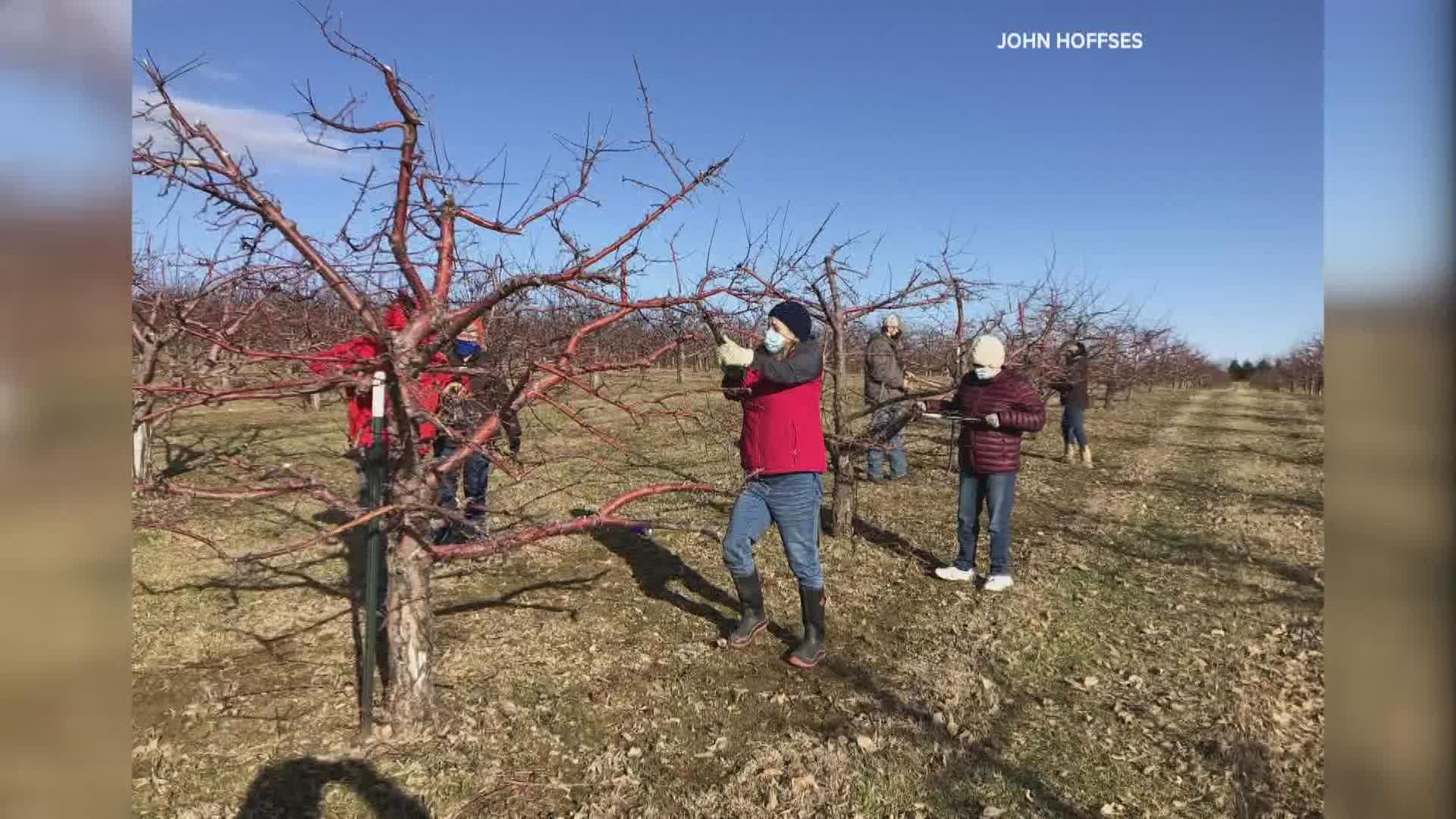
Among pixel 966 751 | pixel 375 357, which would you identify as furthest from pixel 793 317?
pixel 966 751

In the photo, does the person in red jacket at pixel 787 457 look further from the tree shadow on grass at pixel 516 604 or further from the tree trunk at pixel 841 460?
the tree trunk at pixel 841 460

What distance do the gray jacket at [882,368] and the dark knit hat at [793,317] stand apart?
338cm

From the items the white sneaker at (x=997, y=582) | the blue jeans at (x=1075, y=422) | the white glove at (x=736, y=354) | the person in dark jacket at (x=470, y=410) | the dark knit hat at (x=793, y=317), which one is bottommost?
the white sneaker at (x=997, y=582)

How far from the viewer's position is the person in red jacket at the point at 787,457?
11.5 ft

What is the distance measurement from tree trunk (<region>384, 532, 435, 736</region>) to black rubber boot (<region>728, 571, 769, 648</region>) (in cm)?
155

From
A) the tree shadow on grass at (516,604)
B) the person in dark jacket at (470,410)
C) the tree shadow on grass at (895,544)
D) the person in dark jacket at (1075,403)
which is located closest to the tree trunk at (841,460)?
the tree shadow on grass at (895,544)

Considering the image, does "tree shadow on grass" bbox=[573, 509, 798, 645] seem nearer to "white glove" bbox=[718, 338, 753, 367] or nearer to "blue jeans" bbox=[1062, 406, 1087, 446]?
"white glove" bbox=[718, 338, 753, 367]

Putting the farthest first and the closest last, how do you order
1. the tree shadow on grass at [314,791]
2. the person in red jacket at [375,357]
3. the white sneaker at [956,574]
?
the white sneaker at [956,574] → the tree shadow on grass at [314,791] → the person in red jacket at [375,357]

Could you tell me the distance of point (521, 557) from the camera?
212 inches

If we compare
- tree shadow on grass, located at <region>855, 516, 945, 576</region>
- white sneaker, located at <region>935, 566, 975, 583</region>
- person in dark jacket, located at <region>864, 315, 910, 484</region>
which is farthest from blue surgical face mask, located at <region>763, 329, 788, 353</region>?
person in dark jacket, located at <region>864, 315, 910, 484</region>

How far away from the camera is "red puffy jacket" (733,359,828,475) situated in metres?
3.52

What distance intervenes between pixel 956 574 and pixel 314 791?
158 inches

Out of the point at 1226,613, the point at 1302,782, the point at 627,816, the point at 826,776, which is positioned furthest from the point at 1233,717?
the point at 627,816
